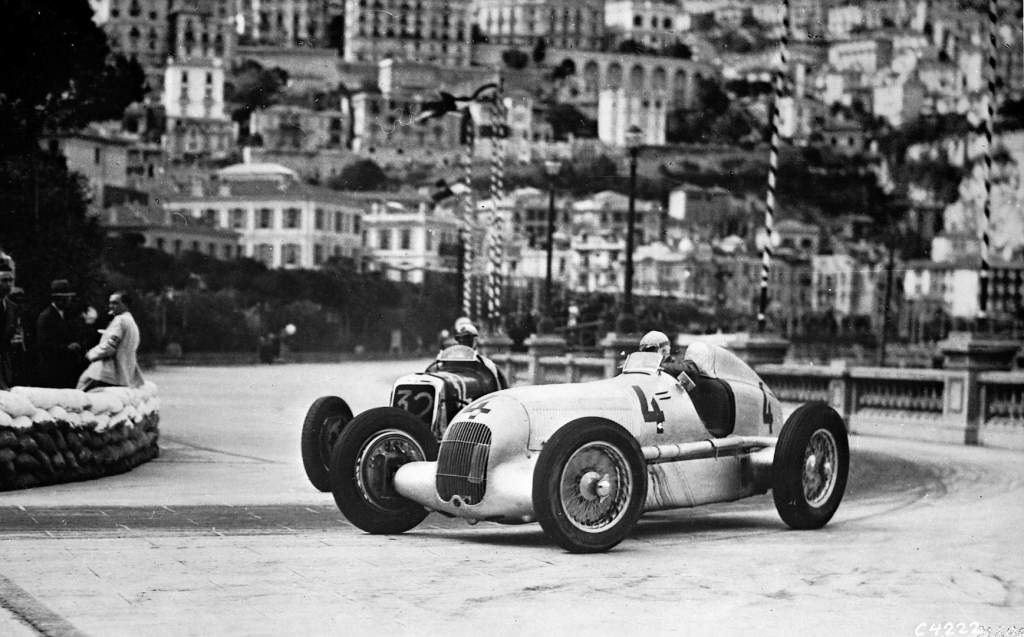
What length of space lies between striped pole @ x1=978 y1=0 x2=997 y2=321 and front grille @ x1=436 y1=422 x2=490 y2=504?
636 inches

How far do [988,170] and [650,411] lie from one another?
55.0ft

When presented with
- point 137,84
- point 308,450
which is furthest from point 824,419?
point 137,84

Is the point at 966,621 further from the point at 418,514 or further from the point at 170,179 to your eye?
the point at 170,179

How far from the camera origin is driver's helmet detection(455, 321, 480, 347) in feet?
50.6

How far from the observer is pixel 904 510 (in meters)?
15.5

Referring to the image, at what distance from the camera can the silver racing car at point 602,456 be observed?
39.1 ft

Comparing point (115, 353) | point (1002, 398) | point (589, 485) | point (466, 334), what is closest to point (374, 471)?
point (589, 485)

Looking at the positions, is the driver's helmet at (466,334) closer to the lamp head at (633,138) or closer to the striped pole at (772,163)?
the striped pole at (772,163)

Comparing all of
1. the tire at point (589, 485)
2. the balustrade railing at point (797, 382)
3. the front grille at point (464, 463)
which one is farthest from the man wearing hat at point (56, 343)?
the balustrade railing at point (797, 382)

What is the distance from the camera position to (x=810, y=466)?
13609mm

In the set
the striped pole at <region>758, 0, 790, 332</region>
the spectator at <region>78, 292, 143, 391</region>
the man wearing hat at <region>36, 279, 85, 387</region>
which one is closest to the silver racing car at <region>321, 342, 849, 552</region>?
the spectator at <region>78, 292, 143, 391</region>

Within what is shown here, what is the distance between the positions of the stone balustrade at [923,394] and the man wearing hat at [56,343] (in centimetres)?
852

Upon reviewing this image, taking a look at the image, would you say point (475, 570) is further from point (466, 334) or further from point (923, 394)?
point (923, 394)

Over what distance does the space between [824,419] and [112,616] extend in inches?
242
